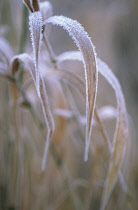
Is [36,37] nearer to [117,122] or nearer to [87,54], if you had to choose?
[87,54]

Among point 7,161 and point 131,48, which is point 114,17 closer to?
point 131,48

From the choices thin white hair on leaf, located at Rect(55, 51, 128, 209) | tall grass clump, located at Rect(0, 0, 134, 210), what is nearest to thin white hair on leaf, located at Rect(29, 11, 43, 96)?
tall grass clump, located at Rect(0, 0, 134, 210)

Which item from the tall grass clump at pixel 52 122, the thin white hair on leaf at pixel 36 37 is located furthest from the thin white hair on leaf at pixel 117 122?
the thin white hair on leaf at pixel 36 37


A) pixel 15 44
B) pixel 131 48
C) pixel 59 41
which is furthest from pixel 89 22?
pixel 15 44

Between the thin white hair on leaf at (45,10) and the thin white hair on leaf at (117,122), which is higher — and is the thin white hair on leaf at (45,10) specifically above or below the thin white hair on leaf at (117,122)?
above

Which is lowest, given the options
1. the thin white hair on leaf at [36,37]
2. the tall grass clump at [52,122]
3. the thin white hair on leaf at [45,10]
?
the tall grass clump at [52,122]

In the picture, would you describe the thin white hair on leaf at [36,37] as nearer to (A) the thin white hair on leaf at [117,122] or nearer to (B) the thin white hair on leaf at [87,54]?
(B) the thin white hair on leaf at [87,54]

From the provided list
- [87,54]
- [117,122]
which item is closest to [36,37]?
[87,54]

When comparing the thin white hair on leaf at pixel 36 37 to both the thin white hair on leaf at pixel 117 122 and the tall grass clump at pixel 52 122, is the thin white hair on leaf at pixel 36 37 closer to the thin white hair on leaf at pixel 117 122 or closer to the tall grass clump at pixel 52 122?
the tall grass clump at pixel 52 122

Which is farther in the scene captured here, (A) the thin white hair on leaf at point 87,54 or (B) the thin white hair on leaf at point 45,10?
(B) the thin white hair on leaf at point 45,10
